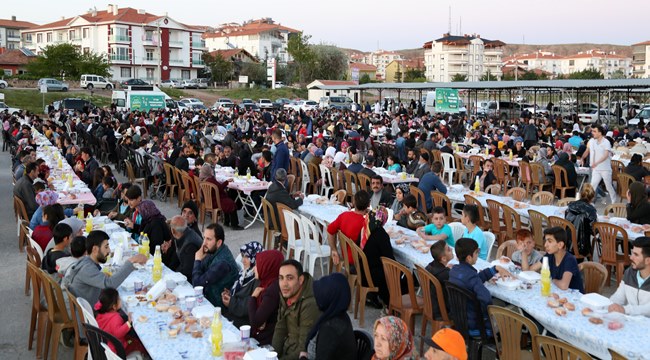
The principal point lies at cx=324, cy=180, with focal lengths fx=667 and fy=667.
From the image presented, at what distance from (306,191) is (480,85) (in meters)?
20.7

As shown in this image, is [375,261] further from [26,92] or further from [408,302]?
[26,92]

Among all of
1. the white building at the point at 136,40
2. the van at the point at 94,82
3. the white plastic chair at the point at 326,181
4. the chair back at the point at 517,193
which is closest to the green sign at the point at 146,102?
the white plastic chair at the point at 326,181

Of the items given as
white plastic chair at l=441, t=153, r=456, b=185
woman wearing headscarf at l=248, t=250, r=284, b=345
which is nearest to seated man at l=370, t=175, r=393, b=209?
woman wearing headscarf at l=248, t=250, r=284, b=345

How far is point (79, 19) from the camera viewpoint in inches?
2894

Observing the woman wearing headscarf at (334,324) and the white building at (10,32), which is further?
the white building at (10,32)

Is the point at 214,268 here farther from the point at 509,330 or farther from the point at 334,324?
the point at 509,330

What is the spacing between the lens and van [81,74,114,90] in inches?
2206

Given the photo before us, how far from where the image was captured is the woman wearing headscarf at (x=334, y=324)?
13.7ft

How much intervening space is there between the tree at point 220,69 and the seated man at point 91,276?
73950 mm

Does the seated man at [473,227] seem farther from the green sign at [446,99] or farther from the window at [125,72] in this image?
the window at [125,72]

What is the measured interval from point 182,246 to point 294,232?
2016mm

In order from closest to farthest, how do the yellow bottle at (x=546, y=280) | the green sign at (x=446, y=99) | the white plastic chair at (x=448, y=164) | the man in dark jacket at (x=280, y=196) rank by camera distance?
the yellow bottle at (x=546, y=280) → the man in dark jacket at (x=280, y=196) → the white plastic chair at (x=448, y=164) → the green sign at (x=446, y=99)

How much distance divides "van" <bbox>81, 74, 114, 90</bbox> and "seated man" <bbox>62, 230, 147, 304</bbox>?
52675mm

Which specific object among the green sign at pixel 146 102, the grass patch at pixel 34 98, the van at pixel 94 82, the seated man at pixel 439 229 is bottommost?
the seated man at pixel 439 229
